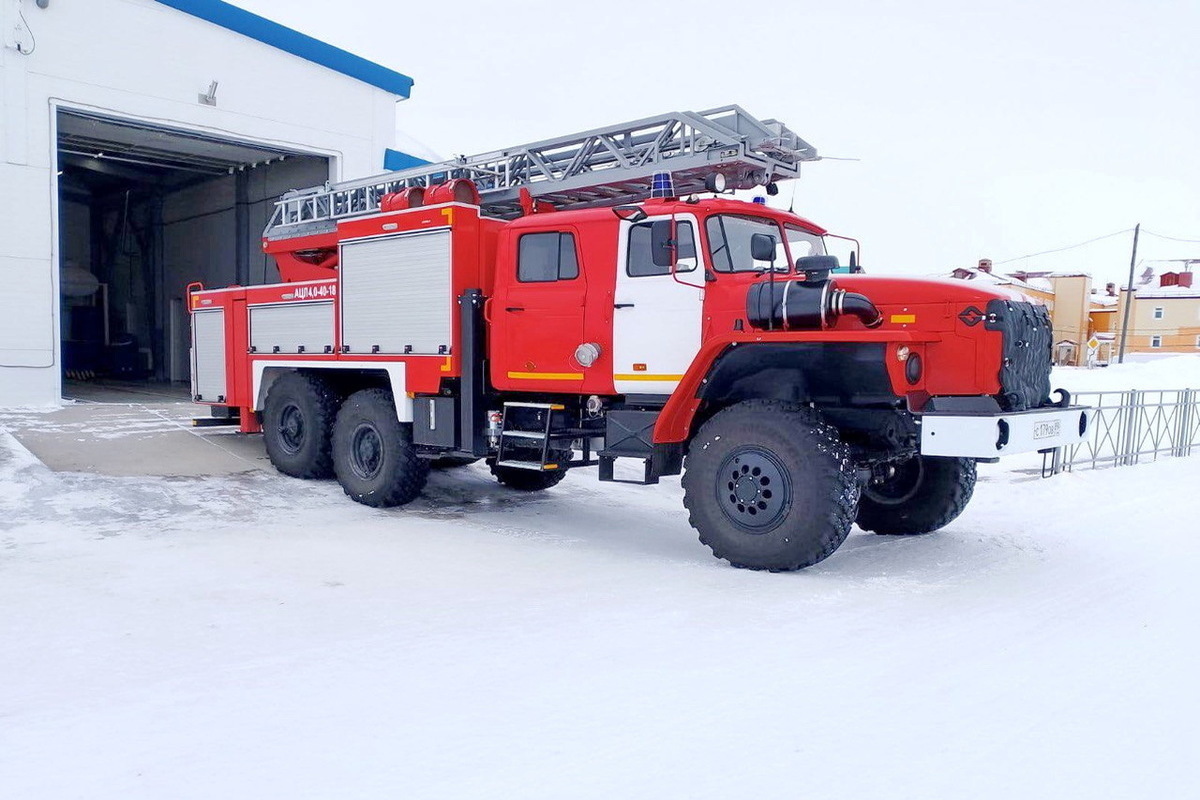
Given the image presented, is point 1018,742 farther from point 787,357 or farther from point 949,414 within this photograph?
point 787,357

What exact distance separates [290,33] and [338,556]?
1430 cm

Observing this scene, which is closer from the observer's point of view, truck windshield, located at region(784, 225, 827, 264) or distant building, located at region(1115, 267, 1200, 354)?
truck windshield, located at region(784, 225, 827, 264)

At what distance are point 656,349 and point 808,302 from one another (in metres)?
1.26

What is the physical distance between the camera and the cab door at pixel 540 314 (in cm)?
693

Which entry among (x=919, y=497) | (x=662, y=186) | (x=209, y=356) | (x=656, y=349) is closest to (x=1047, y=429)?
(x=919, y=497)

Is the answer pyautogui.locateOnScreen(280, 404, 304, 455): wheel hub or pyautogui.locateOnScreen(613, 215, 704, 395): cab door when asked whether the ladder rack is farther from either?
pyautogui.locateOnScreen(280, 404, 304, 455): wheel hub

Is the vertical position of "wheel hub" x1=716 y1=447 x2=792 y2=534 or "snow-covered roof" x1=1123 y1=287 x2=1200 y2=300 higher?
"snow-covered roof" x1=1123 y1=287 x2=1200 y2=300

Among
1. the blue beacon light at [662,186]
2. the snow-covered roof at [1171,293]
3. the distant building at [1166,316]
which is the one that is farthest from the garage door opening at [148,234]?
the snow-covered roof at [1171,293]

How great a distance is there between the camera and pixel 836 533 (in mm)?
5578

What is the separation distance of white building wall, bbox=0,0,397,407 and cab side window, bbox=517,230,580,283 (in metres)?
11.1

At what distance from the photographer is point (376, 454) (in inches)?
328

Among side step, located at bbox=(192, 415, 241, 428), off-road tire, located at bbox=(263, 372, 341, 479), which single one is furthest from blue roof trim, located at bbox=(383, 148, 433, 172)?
off-road tire, located at bbox=(263, 372, 341, 479)

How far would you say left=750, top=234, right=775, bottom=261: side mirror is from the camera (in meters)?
6.01

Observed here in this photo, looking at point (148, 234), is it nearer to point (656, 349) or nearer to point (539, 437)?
point (539, 437)
